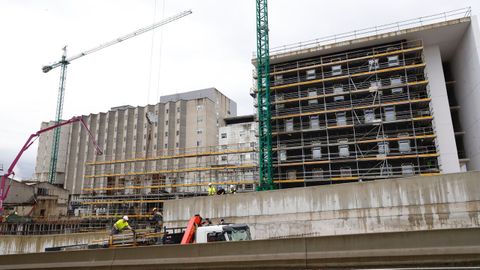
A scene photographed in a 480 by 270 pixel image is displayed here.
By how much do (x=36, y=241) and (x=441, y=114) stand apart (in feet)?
124

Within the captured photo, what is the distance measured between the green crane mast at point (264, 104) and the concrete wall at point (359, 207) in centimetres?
1694

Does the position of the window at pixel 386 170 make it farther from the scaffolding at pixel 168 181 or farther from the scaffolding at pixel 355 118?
the scaffolding at pixel 168 181

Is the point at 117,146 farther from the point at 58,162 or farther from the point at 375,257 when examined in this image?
the point at 375,257

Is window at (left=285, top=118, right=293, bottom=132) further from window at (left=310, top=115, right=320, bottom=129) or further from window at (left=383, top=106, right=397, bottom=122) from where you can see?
window at (left=383, top=106, right=397, bottom=122)

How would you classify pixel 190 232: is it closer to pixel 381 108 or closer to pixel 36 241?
pixel 36 241

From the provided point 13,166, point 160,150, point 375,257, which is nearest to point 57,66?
point 160,150

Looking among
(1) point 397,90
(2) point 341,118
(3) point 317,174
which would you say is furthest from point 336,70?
(3) point 317,174

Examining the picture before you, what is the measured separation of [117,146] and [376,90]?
61234 mm

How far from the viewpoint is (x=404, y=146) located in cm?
3828

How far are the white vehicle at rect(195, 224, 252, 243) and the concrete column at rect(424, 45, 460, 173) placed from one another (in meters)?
31.6

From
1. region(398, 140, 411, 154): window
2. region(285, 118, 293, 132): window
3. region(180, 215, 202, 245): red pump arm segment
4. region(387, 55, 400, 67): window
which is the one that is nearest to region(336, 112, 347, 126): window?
region(285, 118, 293, 132): window

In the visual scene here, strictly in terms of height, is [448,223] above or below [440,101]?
below

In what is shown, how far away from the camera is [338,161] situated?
130ft

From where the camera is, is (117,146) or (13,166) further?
(117,146)
